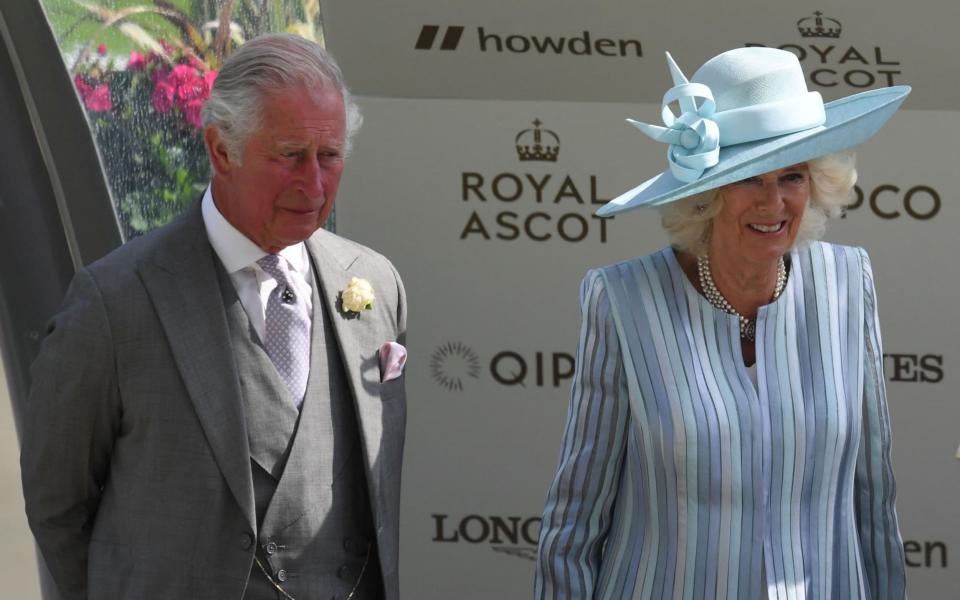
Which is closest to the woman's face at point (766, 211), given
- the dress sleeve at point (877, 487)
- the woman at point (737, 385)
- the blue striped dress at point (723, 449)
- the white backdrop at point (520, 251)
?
the woman at point (737, 385)

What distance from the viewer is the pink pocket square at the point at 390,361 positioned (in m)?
2.75

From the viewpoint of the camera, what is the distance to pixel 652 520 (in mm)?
2660

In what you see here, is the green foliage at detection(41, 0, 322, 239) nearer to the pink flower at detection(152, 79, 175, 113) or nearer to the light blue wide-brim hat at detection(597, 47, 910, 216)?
the pink flower at detection(152, 79, 175, 113)

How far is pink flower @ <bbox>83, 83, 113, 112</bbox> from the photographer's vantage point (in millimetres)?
3689

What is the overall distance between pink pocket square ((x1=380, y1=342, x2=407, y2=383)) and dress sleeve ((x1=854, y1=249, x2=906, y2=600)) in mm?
880

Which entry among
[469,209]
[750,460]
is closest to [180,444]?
[750,460]

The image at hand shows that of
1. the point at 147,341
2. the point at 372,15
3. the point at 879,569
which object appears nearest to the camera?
the point at 147,341

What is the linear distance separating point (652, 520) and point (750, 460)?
22cm

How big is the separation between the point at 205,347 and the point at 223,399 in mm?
98

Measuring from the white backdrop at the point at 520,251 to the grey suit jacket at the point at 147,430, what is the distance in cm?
142

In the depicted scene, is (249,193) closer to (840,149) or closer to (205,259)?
(205,259)

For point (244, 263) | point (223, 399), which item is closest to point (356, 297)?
point (244, 263)

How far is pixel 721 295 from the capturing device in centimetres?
273

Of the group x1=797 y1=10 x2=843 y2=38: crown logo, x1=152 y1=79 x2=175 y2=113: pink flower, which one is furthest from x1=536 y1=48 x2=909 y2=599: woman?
x1=152 y1=79 x2=175 y2=113: pink flower
